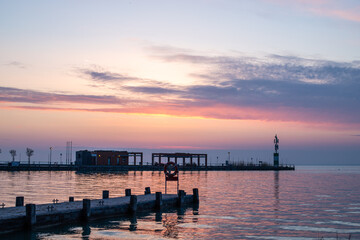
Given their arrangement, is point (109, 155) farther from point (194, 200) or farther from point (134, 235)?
point (134, 235)

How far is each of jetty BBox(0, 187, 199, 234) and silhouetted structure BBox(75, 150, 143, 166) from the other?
105951 mm

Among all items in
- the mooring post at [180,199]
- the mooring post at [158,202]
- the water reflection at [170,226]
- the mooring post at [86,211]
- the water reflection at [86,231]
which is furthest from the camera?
the mooring post at [180,199]

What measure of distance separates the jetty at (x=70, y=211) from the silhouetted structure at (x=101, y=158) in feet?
348

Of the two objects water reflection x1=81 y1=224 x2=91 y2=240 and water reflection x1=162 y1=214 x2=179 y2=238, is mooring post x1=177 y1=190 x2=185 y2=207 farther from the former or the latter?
water reflection x1=81 y1=224 x2=91 y2=240

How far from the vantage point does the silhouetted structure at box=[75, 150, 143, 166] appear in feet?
470

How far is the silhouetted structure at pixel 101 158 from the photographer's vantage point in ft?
470

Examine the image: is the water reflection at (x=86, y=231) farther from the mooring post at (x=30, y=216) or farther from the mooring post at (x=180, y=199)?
the mooring post at (x=180, y=199)

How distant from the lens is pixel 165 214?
120 feet

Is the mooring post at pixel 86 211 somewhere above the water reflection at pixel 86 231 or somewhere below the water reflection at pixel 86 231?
above

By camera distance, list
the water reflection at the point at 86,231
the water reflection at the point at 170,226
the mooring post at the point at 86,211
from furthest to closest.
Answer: the mooring post at the point at 86,211, the water reflection at the point at 170,226, the water reflection at the point at 86,231

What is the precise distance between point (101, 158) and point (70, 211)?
12002 centimetres

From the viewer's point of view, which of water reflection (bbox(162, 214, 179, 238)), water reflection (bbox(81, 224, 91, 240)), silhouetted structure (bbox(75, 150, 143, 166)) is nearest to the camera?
water reflection (bbox(81, 224, 91, 240))

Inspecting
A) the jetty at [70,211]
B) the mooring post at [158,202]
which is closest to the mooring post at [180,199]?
the jetty at [70,211]

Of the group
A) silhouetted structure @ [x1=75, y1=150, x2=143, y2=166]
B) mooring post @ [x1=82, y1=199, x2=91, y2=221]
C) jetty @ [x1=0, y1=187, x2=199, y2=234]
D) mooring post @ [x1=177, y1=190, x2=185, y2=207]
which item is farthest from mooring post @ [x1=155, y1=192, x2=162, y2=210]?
silhouetted structure @ [x1=75, y1=150, x2=143, y2=166]
